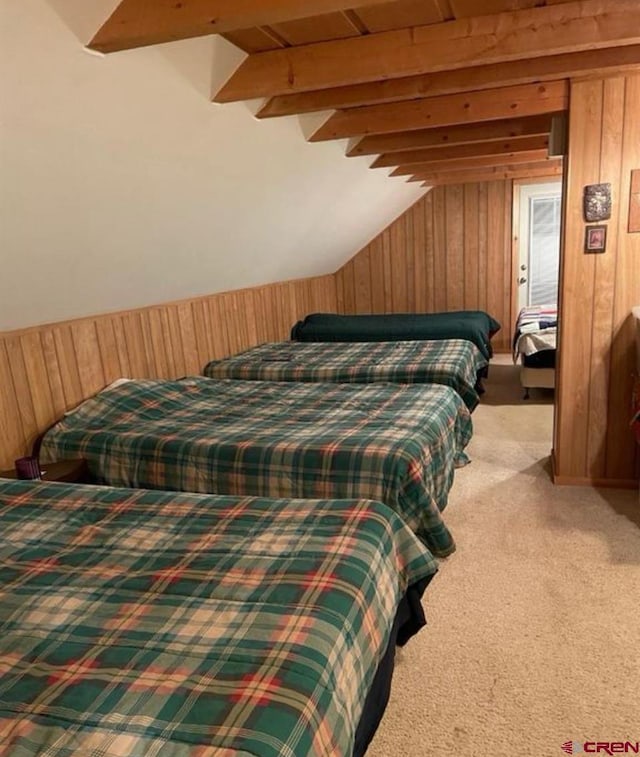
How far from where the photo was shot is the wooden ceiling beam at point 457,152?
14.0 ft

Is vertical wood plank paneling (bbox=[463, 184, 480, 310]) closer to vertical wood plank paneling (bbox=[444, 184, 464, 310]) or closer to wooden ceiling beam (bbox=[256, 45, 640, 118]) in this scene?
vertical wood plank paneling (bbox=[444, 184, 464, 310])

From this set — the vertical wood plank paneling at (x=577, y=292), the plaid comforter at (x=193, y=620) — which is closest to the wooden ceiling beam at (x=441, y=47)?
the vertical wood plank paneling at (x=577, y=292)

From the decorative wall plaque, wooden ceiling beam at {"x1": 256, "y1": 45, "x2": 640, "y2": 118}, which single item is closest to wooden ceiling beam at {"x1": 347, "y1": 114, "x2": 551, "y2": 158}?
wooden ceiling beam at {"x1": 256, "y1": 45, "x2": 640, "y2": 118}

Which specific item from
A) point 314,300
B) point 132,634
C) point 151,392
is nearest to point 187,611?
point 132,634

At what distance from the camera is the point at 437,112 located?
3.16 meters

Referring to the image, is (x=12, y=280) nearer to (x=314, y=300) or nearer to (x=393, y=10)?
(x=393, y=10)

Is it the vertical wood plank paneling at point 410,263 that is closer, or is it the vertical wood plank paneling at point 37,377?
the vertical wood plank paneling at point 37,377

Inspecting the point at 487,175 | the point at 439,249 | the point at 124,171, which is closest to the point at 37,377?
the point at 124,171

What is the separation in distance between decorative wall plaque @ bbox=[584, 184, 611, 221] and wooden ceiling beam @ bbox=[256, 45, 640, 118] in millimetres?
511

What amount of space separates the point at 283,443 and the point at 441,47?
5.52 feet

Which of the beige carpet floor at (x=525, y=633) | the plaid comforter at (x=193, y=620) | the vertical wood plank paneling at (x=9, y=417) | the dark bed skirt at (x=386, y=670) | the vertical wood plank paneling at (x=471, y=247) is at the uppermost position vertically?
the vertical wood plank paneling at (x=471, y=247)

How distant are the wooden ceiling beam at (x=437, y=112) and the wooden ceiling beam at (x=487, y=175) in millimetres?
2391

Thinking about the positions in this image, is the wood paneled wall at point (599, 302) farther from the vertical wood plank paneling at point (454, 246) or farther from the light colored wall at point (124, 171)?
the vertical wood plank paneling at point (454, 246)

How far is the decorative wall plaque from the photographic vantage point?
2.75 metres
